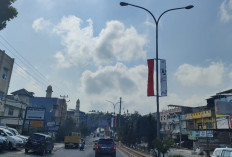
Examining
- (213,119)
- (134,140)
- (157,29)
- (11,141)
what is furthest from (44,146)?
(213,119)

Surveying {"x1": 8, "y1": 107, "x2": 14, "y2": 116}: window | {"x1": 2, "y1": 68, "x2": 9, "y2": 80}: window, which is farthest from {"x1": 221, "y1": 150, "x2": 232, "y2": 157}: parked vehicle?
{"x1": 8, "y1": 107, "x2": 14, "y2": 116}: window

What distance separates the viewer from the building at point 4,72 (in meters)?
33.0

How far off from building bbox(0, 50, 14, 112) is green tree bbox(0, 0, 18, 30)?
12167mm

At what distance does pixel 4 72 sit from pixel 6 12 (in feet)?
47.5

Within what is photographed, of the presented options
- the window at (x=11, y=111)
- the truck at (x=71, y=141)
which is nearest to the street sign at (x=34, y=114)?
the truck at (x=71, y=141)

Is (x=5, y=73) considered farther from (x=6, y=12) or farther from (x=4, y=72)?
(x=6, y=12)

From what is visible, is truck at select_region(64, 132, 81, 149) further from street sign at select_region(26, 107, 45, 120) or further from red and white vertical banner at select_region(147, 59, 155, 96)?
red and white vertical banner at select_region(147, 59, 155, 96)

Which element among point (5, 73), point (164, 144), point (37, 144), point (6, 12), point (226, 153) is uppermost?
point (6, 12)

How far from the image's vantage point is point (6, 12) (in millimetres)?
21984

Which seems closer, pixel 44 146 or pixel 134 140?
pixel 44 146

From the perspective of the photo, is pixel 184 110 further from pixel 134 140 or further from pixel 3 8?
pixel 3 8

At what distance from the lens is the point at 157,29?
1845 centimetres

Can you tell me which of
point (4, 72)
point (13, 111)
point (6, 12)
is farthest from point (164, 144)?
point (13, 111)

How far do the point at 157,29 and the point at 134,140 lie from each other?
28879 mm
